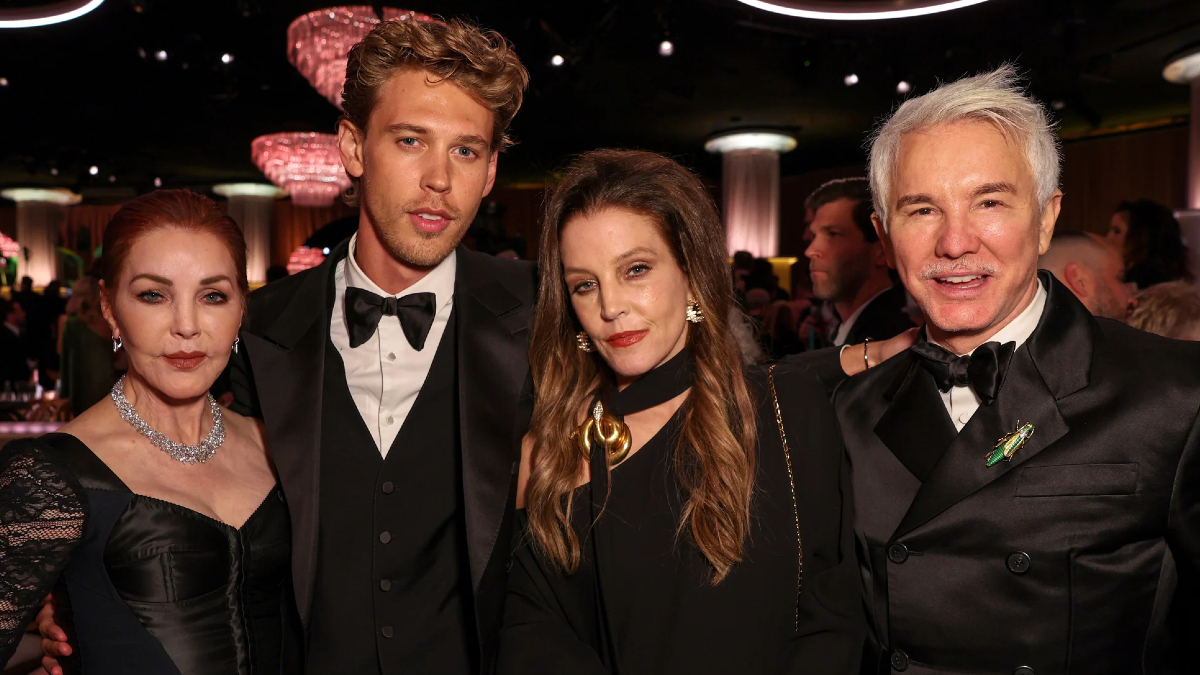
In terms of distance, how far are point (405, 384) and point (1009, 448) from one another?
134 centimetres

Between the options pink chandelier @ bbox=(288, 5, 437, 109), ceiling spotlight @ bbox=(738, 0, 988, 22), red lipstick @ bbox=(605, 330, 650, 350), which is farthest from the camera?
pink chandelier @ bbox=(288, 5, 437, 109)

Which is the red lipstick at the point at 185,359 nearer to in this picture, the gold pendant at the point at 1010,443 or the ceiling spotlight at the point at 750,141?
the gold pendant at the point at 1010,443

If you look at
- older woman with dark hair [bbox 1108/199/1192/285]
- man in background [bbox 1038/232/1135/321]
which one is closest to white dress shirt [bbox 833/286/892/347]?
man in background [bbox 1038/232/1135/321]

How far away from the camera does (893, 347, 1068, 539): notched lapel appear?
1650 mm

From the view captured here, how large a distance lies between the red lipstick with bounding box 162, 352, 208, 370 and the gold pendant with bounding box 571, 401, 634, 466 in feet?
2.74

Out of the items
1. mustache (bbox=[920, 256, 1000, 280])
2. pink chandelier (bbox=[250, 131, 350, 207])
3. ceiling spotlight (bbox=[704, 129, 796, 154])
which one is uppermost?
ceiling spotlight (bbox=[704, 129, 796, 154])

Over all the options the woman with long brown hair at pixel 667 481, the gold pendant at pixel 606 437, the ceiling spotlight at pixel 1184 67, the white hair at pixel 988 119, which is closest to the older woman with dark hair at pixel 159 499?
the woman with long brown hair at pixel 667 481

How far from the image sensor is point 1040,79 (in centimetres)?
902

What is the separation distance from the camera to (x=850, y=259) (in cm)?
408

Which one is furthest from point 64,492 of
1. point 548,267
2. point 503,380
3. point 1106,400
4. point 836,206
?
point 836,206

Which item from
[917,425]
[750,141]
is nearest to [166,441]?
[917,425]

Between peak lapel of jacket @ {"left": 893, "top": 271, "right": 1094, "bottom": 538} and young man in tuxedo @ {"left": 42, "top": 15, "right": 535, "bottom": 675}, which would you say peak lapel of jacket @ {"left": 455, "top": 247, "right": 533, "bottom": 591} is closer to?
young man in tuxedo @ {"left": 42, "top": 15, "right": 535, "bottom": 675}

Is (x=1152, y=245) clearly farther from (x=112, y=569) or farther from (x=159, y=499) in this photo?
(x=112, y=569)

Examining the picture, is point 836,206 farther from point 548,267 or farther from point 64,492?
point 64,492
